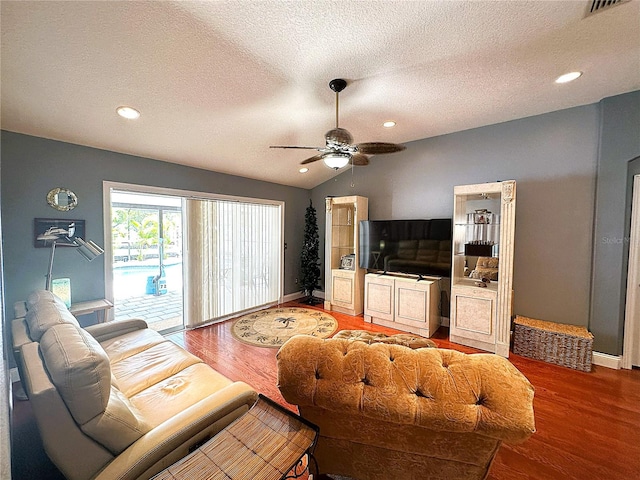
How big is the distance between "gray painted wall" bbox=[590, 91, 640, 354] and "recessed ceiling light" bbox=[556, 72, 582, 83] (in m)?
0.75

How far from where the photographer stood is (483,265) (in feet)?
11.4

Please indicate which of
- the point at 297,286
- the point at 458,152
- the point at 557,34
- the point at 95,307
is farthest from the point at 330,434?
the point at 297,286

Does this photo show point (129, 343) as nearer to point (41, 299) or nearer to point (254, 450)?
point (41, 299)

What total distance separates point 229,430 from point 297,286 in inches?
178

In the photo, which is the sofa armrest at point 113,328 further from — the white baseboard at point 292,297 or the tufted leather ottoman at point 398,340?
the white baseboard at point 292,297

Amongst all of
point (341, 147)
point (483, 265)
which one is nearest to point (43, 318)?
point (341, 147)

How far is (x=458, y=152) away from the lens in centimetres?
377

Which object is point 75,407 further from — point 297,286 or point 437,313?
point 297,286

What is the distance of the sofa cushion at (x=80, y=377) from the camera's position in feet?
3.54

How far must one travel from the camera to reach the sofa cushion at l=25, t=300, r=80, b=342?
1.55m

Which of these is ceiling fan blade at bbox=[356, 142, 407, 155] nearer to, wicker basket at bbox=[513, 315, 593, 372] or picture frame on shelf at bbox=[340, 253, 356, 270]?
picture frame on shelf at bbox=[340, 253, 356, 270]

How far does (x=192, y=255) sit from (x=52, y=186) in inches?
66.3

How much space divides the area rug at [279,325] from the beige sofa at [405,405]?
2.22m

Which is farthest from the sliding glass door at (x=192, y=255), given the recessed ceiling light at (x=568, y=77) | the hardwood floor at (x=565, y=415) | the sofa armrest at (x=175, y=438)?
the recessed ceiling light at (x=568, y=77)
